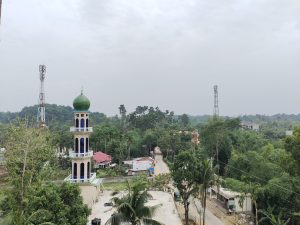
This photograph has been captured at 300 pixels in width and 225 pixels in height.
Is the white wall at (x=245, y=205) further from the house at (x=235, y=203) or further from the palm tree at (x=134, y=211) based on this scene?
the palm tree at (x=134, y=211)

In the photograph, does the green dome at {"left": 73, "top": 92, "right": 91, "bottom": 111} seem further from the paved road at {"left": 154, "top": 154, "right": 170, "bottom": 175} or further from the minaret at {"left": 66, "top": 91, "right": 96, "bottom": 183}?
the paved road at {"left": 154, "top": 154, "right": 170, "bottom": 175}

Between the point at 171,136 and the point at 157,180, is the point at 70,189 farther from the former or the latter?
the point at 171,136

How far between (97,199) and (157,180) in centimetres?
973

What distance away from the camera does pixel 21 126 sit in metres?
18.3

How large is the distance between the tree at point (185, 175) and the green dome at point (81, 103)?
9697 mm

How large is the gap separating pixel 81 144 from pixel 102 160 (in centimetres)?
2740

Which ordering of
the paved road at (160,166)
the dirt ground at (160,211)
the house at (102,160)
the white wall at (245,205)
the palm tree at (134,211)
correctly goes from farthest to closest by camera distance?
the house at (102,160), the paved road at (160,166), the white wall at (245,205), the dirt ground at (160,211), the palm tree at (134,211)

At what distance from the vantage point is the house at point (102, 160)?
57584 mm

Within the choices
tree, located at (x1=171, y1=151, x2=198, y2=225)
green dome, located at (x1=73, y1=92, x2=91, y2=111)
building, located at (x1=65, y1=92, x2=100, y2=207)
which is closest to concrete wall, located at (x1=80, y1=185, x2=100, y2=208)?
building, located at (x1=65, y1=92, x2=100, y2=207)

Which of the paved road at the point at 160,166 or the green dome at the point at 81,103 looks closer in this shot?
the green dome at the point at 81,103

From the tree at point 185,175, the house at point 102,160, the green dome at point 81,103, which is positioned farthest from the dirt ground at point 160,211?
the house at point 102,160

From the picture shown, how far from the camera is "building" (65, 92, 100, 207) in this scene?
3120 centimetres

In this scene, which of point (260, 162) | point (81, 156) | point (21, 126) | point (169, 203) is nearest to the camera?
point (21, 126)

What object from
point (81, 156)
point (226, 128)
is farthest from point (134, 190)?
point (226, 128)
